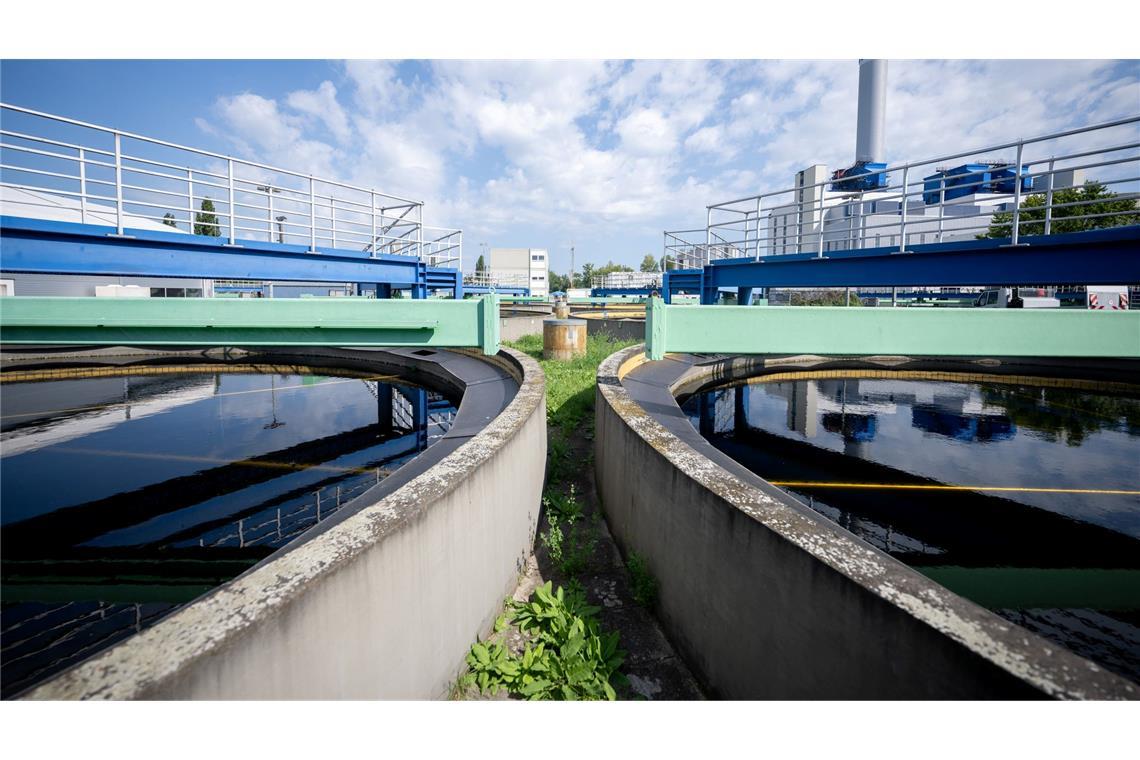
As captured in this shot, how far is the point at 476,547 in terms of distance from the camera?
3062 mm

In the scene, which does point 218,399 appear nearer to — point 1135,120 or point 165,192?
point 165,192

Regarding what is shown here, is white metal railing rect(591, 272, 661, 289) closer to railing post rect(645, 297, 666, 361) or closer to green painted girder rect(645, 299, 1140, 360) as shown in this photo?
railing post rect(645, 297, 666, 361)

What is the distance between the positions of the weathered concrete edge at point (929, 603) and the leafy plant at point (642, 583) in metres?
0.90

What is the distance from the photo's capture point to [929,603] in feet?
5.58

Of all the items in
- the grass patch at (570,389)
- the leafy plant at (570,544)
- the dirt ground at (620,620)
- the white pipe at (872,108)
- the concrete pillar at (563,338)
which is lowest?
the dirt ground at (620,620)

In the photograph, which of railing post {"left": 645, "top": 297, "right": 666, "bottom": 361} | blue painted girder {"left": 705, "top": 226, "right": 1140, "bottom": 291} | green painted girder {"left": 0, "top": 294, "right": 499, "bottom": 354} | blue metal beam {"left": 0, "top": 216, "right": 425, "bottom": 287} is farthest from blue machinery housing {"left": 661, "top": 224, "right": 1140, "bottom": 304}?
blue metal beam {"left": 0, "top": 216, "right": 425, "bottom": 287}

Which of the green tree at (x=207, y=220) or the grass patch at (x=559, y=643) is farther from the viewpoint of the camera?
the green tree at (x=207, y=220)

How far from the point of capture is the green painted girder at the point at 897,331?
381 cm

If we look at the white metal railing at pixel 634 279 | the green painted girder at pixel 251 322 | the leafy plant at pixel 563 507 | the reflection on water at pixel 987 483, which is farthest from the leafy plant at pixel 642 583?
the white metal railing at pixel 634 279

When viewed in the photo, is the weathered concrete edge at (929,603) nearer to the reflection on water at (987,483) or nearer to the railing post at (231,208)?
the reflection on water at (987,483)

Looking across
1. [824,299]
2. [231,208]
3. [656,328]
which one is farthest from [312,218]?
[824,299]

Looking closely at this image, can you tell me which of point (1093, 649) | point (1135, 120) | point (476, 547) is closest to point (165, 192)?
point (476, 547)

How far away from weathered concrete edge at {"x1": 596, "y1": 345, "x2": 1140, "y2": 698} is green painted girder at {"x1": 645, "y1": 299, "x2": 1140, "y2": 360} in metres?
1.86

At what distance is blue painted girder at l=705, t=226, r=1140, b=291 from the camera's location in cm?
569
